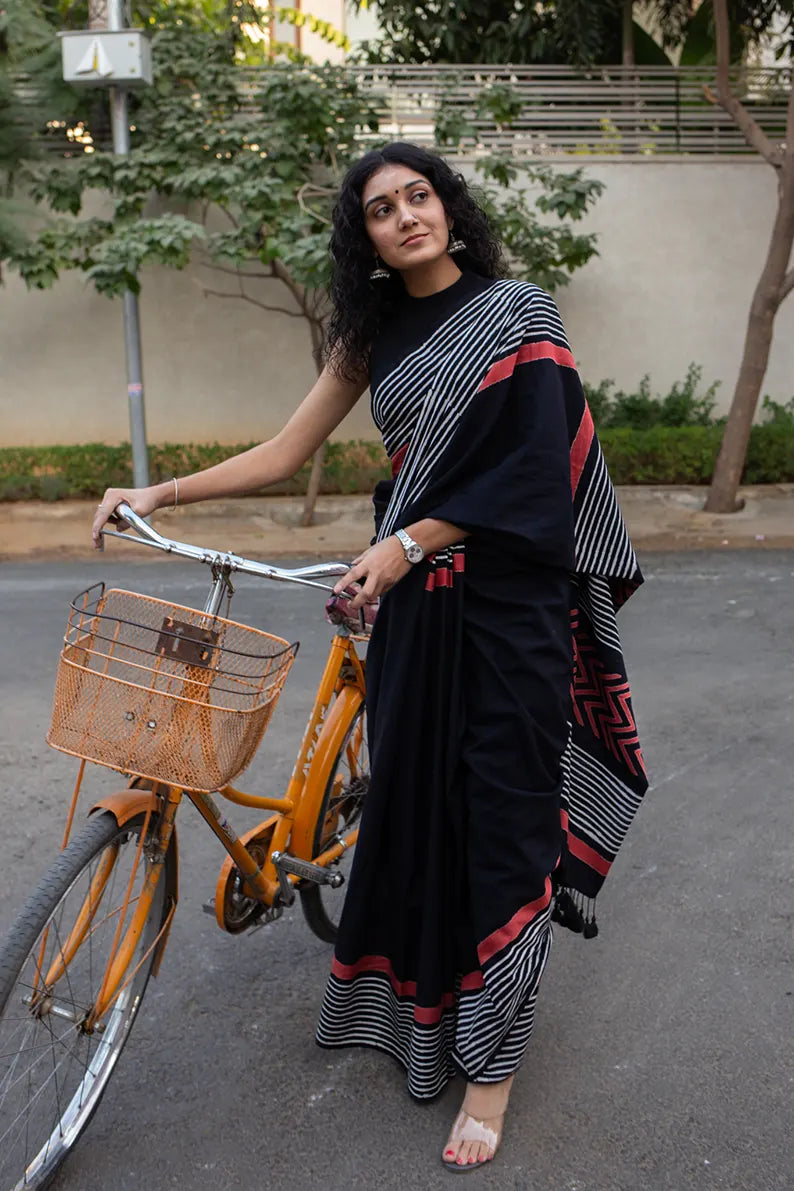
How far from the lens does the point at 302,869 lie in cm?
295

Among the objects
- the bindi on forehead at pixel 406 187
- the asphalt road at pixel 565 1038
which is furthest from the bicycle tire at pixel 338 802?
the bindi on forehead at pixel 406 187

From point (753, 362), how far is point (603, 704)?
7.71 metres

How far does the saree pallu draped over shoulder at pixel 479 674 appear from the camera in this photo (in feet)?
8.15

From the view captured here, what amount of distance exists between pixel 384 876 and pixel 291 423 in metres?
0.99

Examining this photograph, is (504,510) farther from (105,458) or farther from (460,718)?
(105,458)

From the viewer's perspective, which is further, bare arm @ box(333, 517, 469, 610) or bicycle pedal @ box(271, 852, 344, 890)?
bicycle pedal @ box(271, 852, 344, 890)

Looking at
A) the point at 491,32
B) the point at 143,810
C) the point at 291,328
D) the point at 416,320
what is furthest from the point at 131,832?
the point at 491,32

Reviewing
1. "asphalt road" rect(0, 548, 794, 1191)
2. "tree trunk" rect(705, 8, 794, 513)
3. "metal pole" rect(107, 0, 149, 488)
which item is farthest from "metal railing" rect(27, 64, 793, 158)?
"asphalt road" rect(0, 548, 794, 1191)

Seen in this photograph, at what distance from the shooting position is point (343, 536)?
9.78m

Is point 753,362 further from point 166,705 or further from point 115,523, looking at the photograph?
point 166,705

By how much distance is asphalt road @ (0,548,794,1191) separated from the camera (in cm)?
257

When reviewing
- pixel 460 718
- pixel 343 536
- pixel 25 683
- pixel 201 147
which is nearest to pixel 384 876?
pixel 460 718

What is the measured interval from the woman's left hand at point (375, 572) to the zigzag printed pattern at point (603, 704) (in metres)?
0.47

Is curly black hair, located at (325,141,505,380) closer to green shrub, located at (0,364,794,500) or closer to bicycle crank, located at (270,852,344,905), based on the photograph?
bicycle crank, located at (270,852,344,905)
